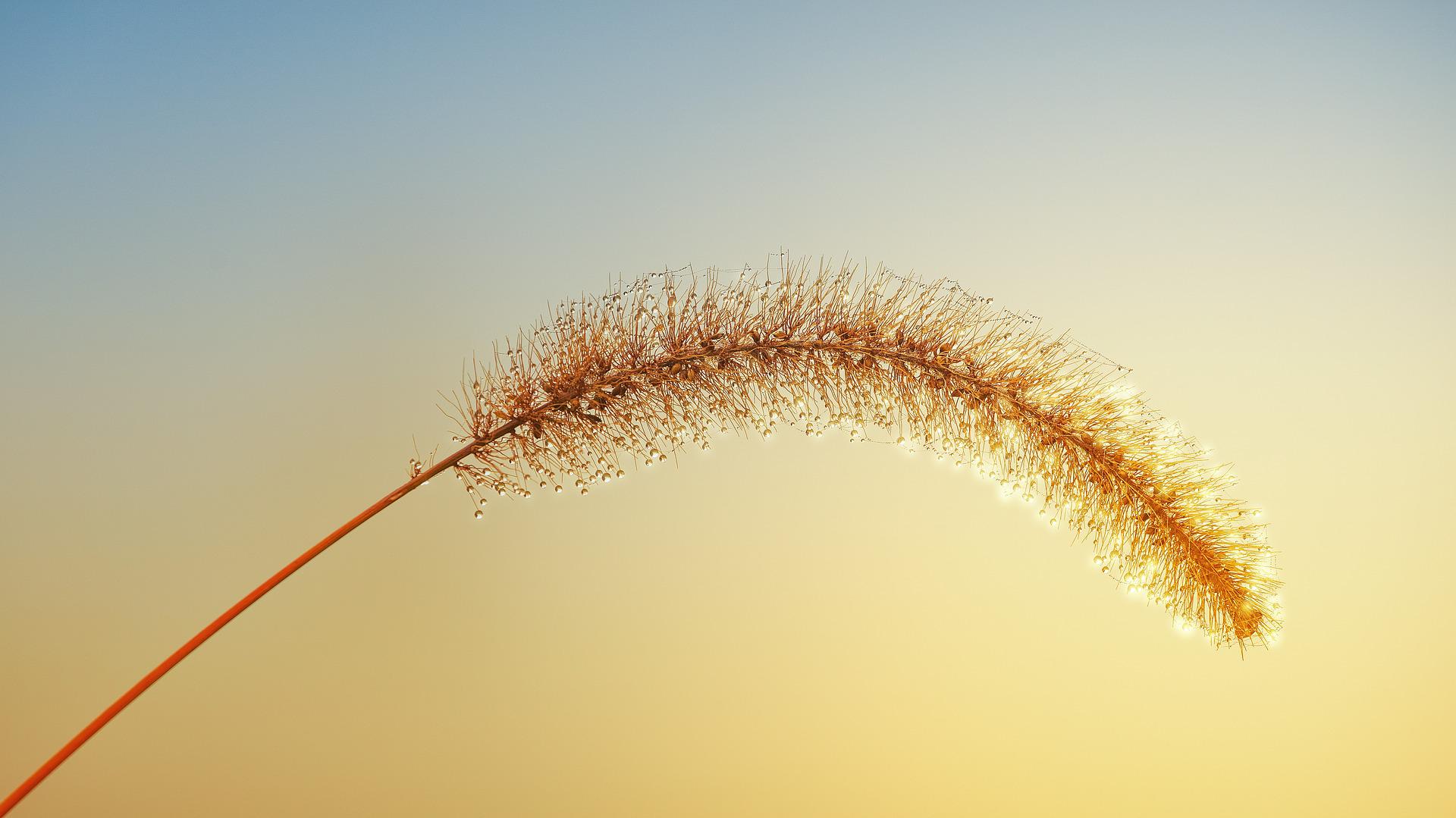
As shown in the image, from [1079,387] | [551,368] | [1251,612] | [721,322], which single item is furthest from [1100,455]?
[551,368]

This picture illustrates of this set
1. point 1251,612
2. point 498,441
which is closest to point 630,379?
point 498,441

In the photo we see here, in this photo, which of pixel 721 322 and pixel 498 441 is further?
pixel 721 322

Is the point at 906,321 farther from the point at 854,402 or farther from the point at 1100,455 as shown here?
the point at 1100,455

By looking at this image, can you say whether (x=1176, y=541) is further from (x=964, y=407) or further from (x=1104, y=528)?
(x=964, y=407)

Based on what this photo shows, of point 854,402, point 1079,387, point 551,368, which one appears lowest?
point 1079,387

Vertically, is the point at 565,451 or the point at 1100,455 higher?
the point at 565,451

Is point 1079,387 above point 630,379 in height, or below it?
below
